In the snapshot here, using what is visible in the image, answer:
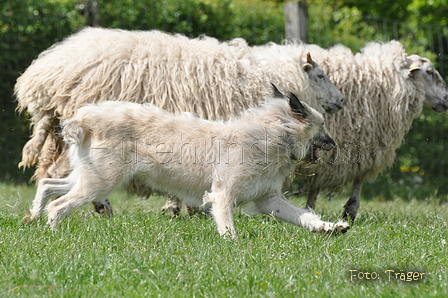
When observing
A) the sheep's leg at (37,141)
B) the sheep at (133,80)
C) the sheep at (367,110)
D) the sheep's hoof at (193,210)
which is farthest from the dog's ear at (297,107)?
the sheep's leg at (37,141)

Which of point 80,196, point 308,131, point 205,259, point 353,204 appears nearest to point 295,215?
point 308,131

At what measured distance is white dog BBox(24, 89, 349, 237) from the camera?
4199mm

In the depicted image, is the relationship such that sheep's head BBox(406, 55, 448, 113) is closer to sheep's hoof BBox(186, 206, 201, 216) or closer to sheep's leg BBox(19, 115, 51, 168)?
sheep's hoof BBox(186, 206, 201, 216)

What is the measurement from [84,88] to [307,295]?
2859 millimetres

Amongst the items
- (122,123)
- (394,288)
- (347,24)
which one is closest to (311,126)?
(122,123)

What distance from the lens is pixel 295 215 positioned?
4207 millimetres

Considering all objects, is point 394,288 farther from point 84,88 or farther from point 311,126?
point 84,88

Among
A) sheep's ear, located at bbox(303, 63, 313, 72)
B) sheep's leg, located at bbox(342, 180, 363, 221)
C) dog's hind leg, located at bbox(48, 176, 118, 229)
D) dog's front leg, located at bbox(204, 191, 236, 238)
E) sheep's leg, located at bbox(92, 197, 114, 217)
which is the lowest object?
sheep's leg, located at bbox(342, 180, 363, 221)

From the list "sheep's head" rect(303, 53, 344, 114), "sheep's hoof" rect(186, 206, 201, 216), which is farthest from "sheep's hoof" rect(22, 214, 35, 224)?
"sheep's head" rect(303, 53, 344, 114)

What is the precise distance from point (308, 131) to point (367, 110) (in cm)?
189

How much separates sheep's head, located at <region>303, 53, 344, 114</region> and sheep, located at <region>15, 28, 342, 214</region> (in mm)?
225

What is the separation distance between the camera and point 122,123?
425 cm

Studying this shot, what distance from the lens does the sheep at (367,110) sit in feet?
19.7

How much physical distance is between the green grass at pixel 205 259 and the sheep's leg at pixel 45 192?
0.48 feet
